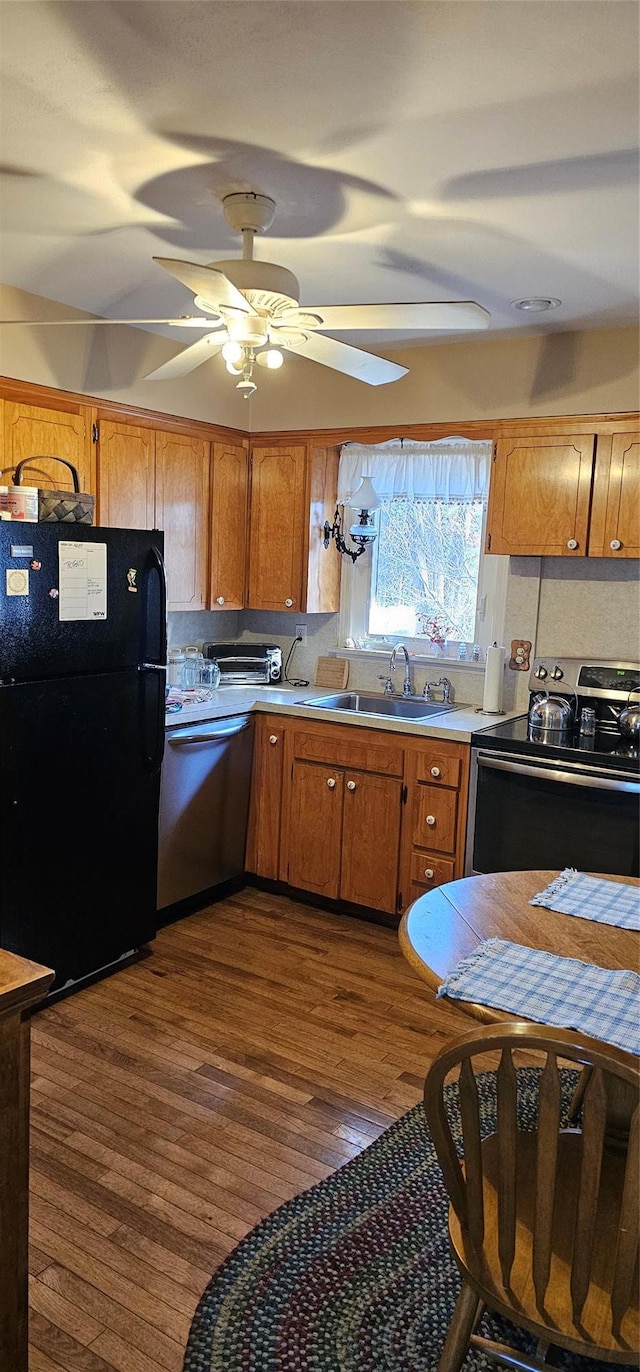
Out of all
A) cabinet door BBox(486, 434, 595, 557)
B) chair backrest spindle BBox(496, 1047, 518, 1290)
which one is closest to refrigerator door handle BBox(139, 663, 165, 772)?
cabinet door BBox(486, 434, 595, 557)

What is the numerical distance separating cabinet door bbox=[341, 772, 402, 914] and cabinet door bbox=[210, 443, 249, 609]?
1.22 meters

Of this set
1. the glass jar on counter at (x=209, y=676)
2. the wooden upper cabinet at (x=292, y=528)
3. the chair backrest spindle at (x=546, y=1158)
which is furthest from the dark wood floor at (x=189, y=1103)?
the wooden upper cabinet at (x=292, y=528)

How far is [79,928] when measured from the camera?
322cm

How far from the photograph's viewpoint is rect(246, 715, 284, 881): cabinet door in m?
4.11

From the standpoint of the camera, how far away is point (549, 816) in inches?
131

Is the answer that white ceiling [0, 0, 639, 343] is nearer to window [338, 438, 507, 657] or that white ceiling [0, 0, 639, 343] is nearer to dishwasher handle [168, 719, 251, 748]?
window [338, 438, 507, 657]

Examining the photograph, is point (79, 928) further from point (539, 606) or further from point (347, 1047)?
point (539, 606)

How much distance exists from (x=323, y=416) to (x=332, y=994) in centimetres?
263

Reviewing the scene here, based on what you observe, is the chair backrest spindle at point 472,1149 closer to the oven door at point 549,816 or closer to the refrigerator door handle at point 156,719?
the oven door at point 549,816

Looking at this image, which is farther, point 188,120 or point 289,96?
point 188,120

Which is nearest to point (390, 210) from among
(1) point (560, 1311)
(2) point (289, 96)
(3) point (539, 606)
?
(2) point (289, 96)

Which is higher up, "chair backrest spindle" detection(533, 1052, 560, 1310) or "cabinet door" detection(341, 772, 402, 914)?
"chair backrest spindle" detection(533, 1052, 560, 1310)

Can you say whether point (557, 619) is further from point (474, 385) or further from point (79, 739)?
point (79, 739)

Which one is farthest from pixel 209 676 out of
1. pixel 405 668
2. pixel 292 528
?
pixel 405 668
